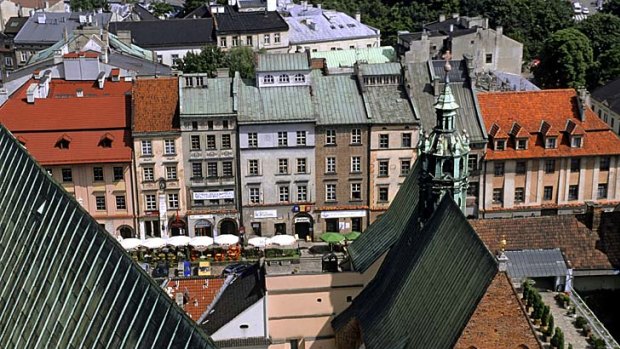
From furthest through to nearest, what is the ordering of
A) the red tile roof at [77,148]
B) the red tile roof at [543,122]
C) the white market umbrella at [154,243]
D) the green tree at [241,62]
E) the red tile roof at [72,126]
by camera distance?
the green tree at [241,62]
the red tile roof at [543,122]
the red tile roof at [72,126]
the red tile roof at [77,148]
the white market umbrella at [154,243]

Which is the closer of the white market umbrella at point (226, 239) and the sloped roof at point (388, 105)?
the white market umbrella at point (226, 239)

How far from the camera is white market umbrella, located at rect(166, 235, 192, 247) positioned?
6412cm

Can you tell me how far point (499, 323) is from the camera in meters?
26.6

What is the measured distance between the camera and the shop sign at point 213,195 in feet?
219

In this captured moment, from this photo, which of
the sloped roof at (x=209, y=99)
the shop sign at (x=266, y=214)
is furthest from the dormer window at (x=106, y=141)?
the shop sign at (x=266, y=214)

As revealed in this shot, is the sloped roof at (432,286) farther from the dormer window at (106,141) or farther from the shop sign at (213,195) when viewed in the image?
the dormer window at (106,141)

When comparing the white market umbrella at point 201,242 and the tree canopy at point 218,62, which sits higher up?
the tree canopy at point 218,62

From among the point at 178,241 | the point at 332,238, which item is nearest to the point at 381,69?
the point at 332,238

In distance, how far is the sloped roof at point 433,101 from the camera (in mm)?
66250

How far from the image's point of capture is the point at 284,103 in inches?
2616

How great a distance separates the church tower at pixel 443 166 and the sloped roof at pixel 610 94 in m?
53.8

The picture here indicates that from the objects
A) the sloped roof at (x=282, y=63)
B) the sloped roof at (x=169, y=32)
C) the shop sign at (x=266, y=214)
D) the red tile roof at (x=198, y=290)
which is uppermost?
the sloped roof at (x=282, y=63)

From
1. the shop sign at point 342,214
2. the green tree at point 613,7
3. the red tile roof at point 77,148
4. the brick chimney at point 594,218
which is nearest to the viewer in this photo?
the brick chimney at point 594,218

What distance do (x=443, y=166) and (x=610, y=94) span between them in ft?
196
